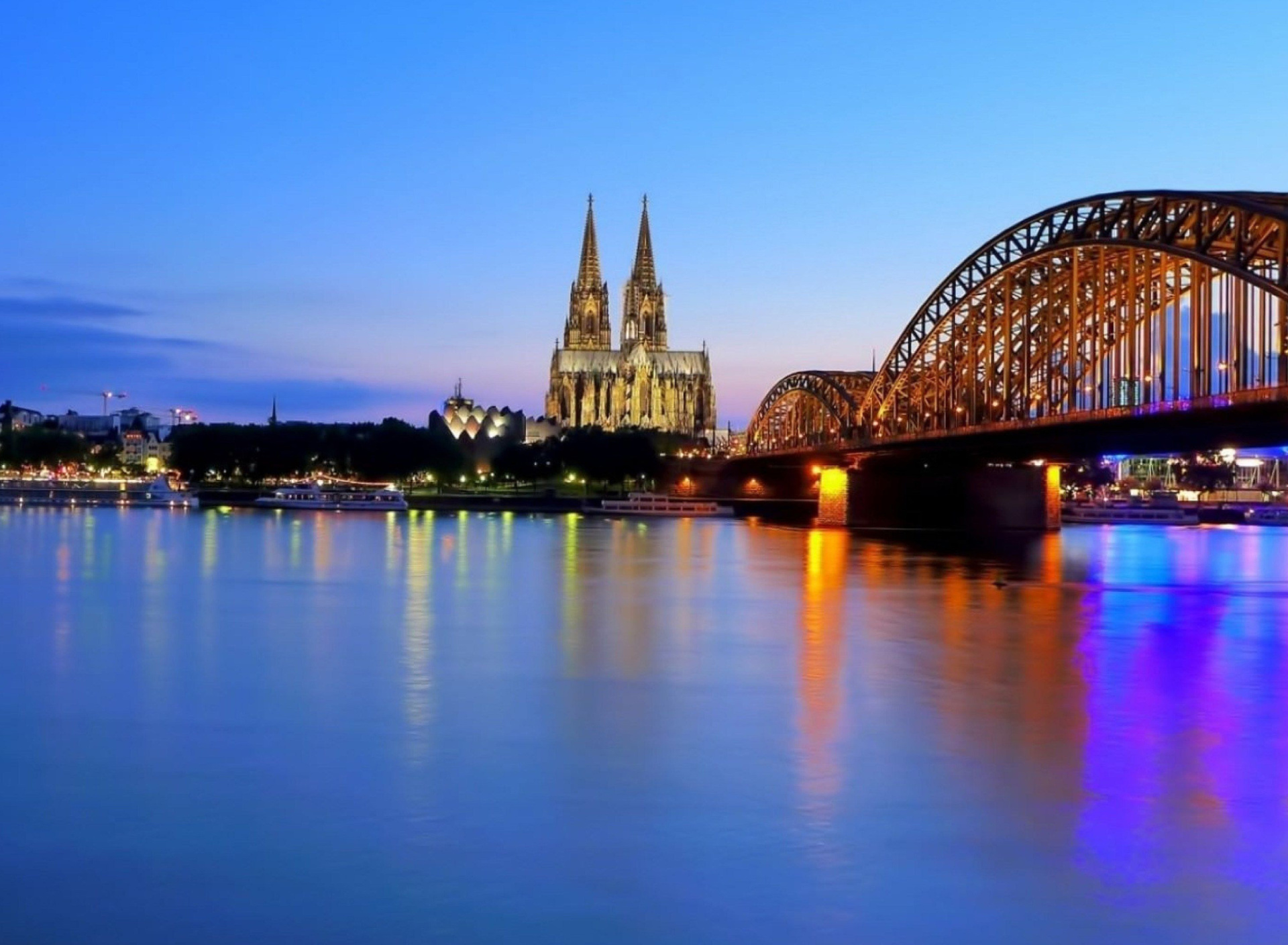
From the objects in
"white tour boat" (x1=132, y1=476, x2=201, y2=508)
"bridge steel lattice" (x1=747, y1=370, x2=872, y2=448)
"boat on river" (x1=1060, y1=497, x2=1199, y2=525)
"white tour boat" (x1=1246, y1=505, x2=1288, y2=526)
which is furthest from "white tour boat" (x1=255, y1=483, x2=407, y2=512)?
"white tour boat" (x1=1246, y1=505, x2=1288, y2=526)

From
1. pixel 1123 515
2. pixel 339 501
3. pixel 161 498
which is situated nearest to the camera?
pixel 1123 515

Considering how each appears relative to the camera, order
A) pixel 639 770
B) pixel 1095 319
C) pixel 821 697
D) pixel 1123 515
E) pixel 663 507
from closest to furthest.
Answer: pixel 639 770 → pixel 821 697 → pixel 1095 319 → pixel 1123 515 → pixel 663 507

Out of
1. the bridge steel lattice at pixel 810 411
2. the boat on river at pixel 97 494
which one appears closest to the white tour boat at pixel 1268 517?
the bridge steel lattice at pixel 810 411

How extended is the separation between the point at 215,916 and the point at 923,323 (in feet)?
250

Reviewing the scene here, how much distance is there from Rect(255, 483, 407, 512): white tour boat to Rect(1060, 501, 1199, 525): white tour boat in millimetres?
47197

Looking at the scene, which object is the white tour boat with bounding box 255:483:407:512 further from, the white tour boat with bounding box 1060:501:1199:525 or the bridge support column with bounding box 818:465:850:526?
the white tour boat with bounding box 1060:501:1199:525

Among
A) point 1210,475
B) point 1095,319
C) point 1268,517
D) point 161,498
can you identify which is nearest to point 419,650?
point 1095,319

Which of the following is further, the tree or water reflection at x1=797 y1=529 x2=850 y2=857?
the tree

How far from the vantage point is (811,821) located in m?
16.0

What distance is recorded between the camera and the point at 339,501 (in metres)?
124

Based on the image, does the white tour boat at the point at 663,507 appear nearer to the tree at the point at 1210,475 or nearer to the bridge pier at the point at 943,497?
the bridge pier at the point at 943,497

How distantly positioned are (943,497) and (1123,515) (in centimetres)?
3224

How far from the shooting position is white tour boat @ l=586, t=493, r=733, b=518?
399 feet

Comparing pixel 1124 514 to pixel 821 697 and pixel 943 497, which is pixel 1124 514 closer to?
pixel 943 497
